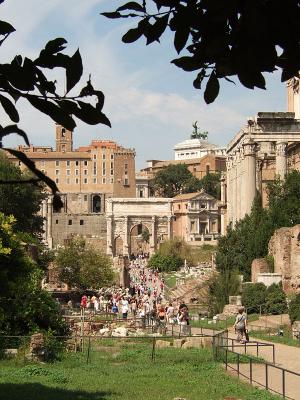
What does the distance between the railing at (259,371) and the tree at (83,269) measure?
3004 centimetres

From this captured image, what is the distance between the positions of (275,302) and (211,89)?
2614cm

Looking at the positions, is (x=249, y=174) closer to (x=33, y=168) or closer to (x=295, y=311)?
(x=295, y=311)

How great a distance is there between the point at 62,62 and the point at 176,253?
74291mm

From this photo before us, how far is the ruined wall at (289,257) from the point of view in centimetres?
3284

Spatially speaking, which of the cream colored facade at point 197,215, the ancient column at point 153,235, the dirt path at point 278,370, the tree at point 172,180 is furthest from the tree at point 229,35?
the tree at point 172,180

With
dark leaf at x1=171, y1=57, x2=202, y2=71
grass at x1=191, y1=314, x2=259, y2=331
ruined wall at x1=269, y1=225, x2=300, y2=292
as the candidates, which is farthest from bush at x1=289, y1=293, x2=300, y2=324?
dark leaf at x1=171, y1=57, x2=202, y2=71

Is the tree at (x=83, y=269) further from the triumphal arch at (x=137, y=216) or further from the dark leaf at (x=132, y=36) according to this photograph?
the triumphal arch at (x=137, y=216)

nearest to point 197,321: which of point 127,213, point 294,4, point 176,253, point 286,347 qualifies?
point 286,347

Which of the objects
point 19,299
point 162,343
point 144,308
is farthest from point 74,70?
point 144,308

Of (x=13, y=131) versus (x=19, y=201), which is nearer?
(x=13, y=131)

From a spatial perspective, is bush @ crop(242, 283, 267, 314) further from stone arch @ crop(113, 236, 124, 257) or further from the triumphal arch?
stone arch @ crop(113, 236, 124, 257)

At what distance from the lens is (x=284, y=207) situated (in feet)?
130

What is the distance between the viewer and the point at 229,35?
4.07 meters

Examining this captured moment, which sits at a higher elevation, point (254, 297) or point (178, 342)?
point (254, 297)
